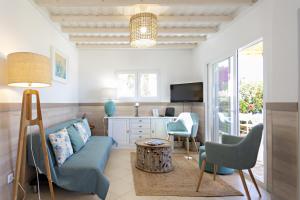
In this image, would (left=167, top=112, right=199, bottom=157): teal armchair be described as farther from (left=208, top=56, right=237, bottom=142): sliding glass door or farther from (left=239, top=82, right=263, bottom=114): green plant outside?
(left=239, top=82, right=263, bottom=114): green plant outside

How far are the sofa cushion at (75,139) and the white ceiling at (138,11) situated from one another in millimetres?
A: 1818

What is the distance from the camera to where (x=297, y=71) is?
6.66ft

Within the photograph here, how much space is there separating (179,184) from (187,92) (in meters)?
2.63

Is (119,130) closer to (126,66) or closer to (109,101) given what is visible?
(109,101)

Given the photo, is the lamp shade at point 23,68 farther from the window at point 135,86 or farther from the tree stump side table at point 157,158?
the window at point 135,86

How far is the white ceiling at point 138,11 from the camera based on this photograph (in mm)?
2664

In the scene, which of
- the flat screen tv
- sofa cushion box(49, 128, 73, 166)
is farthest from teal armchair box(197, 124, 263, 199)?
the flat screen tv

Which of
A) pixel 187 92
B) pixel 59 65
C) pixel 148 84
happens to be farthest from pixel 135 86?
pixel 59 65

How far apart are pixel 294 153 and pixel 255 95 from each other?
181 cm

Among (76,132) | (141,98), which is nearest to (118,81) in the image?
(141,98)

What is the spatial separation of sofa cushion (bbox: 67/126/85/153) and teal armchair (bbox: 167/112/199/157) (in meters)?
1.98

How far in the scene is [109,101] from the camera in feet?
15.9

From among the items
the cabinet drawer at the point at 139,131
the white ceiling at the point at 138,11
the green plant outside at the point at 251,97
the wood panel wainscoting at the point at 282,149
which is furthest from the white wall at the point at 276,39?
the cabinet drawer at the point at 139,131

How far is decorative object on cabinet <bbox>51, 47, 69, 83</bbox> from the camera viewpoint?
137 inches
